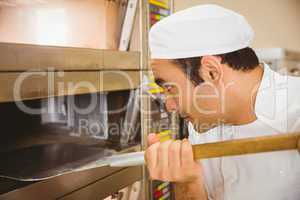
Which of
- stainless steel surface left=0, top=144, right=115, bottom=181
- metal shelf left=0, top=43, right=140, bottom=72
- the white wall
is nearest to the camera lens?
metal shelf left=0, top=43, right=140, bottom=72

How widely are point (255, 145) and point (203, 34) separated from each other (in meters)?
0.27

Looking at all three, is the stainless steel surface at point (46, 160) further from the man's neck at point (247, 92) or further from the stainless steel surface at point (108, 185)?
the man's neck at point (247, 92)

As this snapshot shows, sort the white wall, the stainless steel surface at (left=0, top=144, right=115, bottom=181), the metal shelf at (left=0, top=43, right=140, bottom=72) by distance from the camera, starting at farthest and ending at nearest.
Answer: the white wall → the stainless steel surface at (left=0, top=144, right=115, bottom=181) → the metal shelf at (left=0, top=43, right=140, bottom=72)

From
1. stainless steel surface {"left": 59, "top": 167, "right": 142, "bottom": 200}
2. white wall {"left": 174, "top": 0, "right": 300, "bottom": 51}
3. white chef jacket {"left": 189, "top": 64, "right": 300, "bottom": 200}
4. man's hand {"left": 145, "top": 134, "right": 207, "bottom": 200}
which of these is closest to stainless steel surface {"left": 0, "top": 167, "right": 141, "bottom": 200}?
stainless steel surface {"left": 59, "top": 167, "right": 142, "bottom": 200}

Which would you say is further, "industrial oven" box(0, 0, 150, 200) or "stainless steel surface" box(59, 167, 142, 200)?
"stainless steel surface" box(59, 167, 142, 200)

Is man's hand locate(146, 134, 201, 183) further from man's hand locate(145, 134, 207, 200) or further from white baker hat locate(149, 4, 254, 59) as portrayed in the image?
white baker hat locate(149, 4, 254, 59)

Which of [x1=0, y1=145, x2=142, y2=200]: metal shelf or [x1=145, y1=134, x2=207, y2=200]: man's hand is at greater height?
[x1=145, y1=134, x2=207, y2=200]: man's hand

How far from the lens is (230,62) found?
749mm

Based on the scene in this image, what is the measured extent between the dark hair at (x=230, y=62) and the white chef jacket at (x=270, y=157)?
5 cm

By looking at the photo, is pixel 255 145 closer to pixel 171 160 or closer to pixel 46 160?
pixel 171 160

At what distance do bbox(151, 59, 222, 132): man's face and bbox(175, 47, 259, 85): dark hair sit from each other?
0.01 metres

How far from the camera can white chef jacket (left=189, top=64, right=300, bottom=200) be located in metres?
0.73

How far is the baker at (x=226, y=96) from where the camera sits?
2.38 feet

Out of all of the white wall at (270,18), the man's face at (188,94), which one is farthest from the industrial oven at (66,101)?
the white wall at (270,18)
